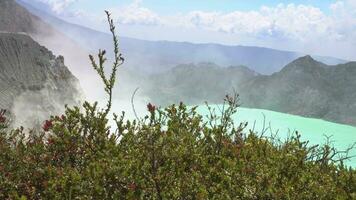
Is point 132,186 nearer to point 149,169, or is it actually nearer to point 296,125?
point 149,169

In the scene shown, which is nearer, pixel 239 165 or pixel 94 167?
pixel 94 167

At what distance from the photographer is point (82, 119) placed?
6.53m

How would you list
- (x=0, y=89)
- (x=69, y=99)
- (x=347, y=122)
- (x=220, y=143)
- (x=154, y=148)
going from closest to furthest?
(x=154, y=148), (x=220, y=143), (x=0, y=89), (x=69, y=99), (x=347, y=122)

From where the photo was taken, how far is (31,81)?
8575cm

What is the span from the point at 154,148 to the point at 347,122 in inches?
6693

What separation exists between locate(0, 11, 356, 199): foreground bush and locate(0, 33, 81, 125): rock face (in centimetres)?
6724

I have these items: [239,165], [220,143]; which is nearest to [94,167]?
[239,165]

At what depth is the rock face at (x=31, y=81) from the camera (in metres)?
75.2

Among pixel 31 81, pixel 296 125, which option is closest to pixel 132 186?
pixel 296 125

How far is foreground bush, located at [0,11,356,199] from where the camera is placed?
208 inches

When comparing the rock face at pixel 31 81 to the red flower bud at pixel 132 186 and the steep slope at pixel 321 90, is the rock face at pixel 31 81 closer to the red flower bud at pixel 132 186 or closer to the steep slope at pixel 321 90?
the red flower bud at pixel 132 186

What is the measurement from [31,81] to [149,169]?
84.2 m

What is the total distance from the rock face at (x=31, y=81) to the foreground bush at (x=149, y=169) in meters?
67.2

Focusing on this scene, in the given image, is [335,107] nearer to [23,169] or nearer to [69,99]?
[69,99]
